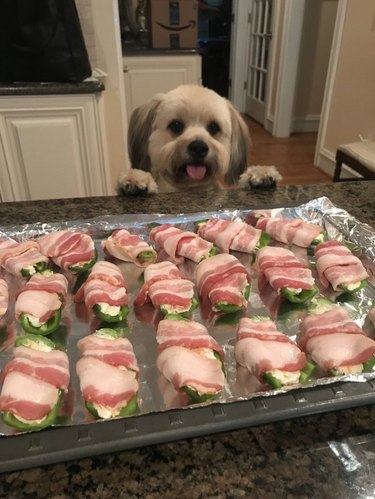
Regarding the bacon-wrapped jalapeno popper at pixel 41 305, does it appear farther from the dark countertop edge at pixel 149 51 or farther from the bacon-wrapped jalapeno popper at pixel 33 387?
the dark countertop edge at pixel 149 51

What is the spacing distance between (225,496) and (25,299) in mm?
448

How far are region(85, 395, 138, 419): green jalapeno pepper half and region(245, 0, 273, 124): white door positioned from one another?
482 centimetres

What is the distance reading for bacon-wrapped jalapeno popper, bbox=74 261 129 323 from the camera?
0.73m

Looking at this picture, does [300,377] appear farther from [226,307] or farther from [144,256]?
[144,256]

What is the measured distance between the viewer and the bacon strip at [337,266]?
2.63 feet

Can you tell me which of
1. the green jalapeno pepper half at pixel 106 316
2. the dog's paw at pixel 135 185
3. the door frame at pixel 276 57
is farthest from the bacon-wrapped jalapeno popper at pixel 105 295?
the door frame at pixel 276 57

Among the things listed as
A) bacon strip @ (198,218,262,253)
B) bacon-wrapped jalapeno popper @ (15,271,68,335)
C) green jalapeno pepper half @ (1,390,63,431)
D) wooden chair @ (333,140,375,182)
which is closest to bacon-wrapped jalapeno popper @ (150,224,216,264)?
bacon strip @ (198,218,262,253)

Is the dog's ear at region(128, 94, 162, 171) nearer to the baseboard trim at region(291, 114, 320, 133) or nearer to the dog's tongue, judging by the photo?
the dog's tongue

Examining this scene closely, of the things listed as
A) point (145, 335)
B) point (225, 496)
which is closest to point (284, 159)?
point (145, 335)

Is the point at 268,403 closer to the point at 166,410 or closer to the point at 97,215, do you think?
the point at 166,410

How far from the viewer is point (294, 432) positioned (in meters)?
0.52

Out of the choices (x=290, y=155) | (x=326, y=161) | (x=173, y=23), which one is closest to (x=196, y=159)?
(x=173, y=23)

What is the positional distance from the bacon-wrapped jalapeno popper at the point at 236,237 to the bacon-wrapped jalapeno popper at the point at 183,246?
26mm

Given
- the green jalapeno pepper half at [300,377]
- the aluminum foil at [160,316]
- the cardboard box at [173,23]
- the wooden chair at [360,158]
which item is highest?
the cardboard box at [173,23]
